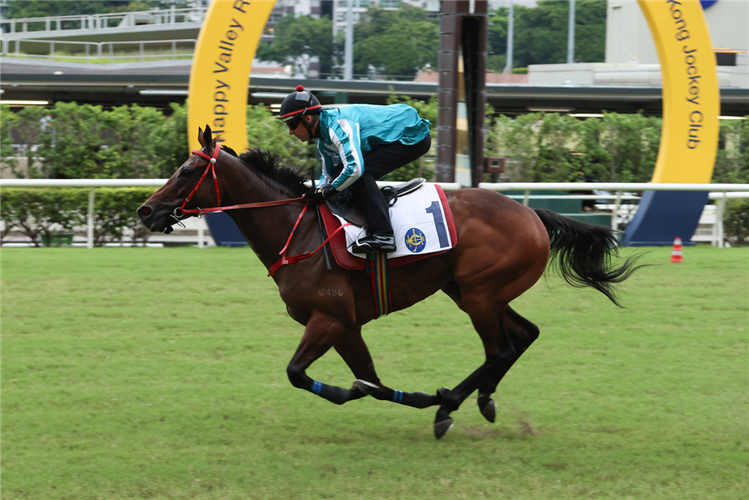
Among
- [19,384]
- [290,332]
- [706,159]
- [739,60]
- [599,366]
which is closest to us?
[19,384]

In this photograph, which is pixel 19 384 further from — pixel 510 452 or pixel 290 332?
pixel 510 452

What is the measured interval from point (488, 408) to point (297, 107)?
1.91 metres

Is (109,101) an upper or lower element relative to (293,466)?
upper

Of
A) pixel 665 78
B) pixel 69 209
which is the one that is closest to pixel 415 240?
pixel 69 209

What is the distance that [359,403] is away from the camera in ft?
15.1

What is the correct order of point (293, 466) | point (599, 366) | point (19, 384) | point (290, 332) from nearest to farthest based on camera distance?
1. point (293, 466)
2. point (19, 384)
3. point (599, 366)
4. point (290, 332)

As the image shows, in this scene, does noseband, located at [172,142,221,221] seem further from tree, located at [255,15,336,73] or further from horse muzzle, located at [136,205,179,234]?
tree, located at [255,15,336,73]

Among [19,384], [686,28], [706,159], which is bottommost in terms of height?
[19,384]

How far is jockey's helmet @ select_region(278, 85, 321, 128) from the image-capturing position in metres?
3.82

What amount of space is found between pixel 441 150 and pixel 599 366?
5.12 metres

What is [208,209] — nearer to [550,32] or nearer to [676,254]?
[676,254]

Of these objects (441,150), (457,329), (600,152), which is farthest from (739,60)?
(457,329)

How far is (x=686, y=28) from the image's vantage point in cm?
1024

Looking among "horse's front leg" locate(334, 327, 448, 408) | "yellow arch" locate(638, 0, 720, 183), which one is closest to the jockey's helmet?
"horse's front leg" locate(334, 327, 448, 408)
